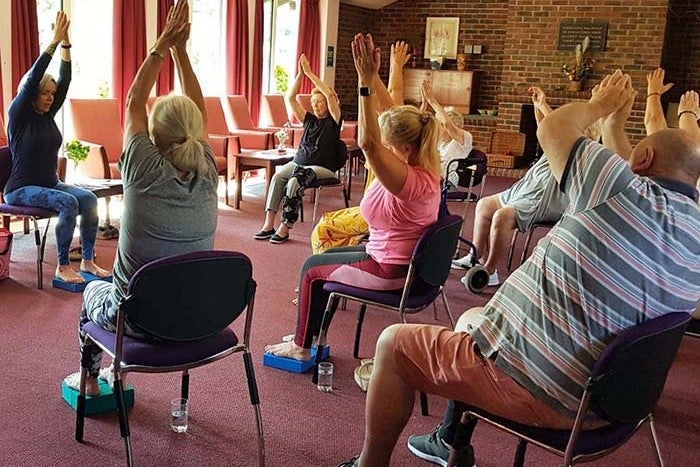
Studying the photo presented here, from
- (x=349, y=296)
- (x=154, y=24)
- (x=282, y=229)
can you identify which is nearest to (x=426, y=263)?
(x=349, y=296)

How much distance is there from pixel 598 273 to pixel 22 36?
216 inches

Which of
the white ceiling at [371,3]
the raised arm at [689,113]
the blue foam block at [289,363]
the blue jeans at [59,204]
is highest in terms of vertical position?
the white ceiling at [371,3]

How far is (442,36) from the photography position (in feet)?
36.5

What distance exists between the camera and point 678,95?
991cm

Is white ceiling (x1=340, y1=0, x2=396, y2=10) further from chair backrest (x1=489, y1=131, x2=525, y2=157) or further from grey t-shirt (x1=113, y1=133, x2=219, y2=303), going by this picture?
grey t-shirt (x1=113, y1=133, x2=219, y2=303)

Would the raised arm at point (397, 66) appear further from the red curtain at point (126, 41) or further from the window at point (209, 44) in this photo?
the window at point (209, 44)

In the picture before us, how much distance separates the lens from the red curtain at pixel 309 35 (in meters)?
9.82

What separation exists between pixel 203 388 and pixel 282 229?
110 inches

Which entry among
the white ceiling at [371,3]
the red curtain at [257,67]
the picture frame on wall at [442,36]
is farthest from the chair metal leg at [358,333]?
the picture frame on wall at [442,36]

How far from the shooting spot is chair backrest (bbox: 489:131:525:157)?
10.2 m

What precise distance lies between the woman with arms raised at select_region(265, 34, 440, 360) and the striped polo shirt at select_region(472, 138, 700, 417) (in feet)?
3.40

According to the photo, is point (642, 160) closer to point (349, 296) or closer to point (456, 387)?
point (456, 387)

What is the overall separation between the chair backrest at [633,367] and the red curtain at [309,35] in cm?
856

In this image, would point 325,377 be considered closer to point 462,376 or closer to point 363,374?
point 363,374
